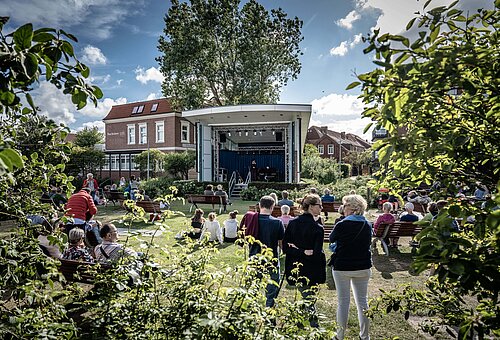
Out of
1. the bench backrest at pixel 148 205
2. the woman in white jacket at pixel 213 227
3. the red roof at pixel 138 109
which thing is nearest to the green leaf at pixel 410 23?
the woman in white jacket at pixel 213 227

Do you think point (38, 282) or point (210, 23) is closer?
point (38, 282)

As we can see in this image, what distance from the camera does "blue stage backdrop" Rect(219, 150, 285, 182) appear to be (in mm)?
28516

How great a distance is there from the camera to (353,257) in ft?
12.1

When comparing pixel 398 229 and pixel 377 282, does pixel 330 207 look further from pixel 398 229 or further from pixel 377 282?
pixel 377 282

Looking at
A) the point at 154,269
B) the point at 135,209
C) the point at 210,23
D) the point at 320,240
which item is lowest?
the point at 320,240

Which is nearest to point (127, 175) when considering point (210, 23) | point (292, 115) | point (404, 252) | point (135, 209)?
point (210, 23)

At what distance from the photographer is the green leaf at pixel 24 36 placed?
101 cm

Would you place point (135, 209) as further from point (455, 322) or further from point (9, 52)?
point (455, 322)

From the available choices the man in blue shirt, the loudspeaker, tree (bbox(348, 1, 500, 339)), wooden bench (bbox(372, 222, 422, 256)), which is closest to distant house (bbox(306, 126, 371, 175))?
the loudspeaker

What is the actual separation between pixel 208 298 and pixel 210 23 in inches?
1235

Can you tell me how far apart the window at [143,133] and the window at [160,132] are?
1.99 meters

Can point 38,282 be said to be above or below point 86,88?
below

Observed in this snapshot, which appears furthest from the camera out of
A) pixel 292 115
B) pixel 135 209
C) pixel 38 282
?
pixel 292 115

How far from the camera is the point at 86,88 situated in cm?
133
